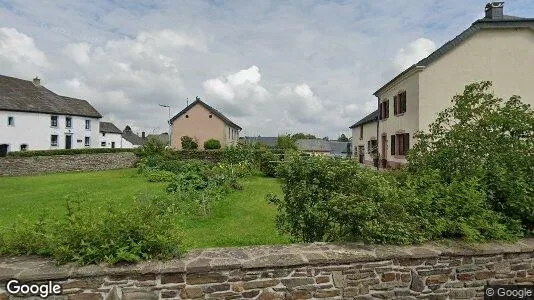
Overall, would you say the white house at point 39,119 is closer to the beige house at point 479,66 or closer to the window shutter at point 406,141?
the window shutter at point 406,141

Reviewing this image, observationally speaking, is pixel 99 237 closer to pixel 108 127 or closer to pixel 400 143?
pixel 400 143

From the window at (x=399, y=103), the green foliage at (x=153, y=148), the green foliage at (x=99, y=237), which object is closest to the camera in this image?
the green foliage at (x=99, y=237)

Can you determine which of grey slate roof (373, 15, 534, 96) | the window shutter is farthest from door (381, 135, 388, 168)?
grey slate roof (373, 15, 534, 96)

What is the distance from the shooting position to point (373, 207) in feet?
14.6

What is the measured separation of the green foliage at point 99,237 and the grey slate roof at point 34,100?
3829 centimetres

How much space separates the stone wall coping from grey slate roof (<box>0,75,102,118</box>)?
39027mm

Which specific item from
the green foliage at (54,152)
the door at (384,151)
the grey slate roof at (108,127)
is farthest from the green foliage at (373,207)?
the grey slate roof at (108,127)

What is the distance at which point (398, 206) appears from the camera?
4566 millimetres

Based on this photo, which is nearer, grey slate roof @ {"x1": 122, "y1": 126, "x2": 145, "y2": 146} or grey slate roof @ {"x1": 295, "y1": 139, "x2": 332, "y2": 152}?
grey slate roof @ {"x1": 122, "y1": 126, "x2": 145, "y2": 146}

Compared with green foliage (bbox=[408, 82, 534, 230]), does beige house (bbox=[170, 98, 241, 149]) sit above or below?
above

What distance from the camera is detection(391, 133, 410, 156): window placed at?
19.9m

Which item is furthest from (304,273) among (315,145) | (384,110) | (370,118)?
(315,145)

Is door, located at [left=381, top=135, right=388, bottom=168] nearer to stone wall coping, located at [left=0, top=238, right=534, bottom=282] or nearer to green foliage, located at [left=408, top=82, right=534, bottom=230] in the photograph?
green foliage, located at [left=408, top=82, right=534, bottom=230]

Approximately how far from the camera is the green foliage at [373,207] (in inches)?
173
